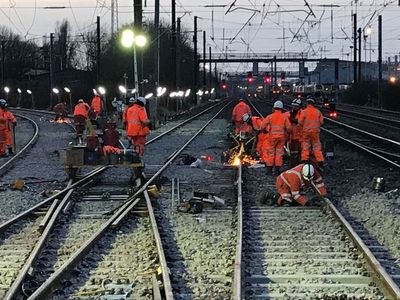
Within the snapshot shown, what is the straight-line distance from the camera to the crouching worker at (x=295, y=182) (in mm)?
12539

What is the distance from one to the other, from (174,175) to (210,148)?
26.1ft

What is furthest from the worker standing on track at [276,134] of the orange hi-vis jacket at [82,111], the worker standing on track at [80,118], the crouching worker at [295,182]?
the orange hi-vis jacket at [82,111]

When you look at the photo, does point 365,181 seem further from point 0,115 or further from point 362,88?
point 362,88

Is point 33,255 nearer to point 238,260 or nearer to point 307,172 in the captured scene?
point 238,260

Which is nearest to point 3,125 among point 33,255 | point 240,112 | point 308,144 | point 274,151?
point 240,112

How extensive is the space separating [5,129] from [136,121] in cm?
649

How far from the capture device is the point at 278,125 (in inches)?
658

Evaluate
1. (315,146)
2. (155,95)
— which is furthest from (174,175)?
(155,95)

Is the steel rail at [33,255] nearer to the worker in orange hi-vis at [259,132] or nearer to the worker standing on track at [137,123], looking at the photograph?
the worker standing on track at [137,123]

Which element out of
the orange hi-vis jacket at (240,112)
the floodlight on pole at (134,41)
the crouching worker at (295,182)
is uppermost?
the floodlight on pole at (134,41)

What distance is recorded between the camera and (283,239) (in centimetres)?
991

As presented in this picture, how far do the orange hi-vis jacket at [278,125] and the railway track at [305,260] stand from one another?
4.79 m

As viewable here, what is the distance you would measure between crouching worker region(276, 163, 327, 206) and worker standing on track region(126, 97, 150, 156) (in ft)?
17.3

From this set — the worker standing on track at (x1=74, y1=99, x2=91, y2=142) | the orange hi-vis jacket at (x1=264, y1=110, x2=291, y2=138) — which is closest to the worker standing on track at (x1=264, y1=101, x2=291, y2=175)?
the orange hi-vis jacket at (x1=264, y1=110, x2=291, y2=138)
